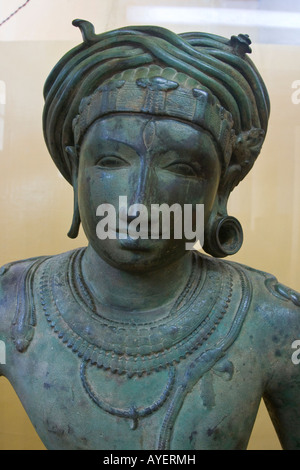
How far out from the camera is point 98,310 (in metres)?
1.51

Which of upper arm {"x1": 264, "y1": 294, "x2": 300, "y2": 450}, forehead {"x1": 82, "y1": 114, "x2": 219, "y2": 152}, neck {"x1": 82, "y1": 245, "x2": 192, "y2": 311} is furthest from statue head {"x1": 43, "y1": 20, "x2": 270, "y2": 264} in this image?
upper arm {"x1": 264, "y1": 294, "x2": 300, "y2": 450}

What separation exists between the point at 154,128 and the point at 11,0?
3.99 ft

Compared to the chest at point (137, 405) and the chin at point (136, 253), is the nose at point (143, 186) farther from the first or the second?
the chest at point (137, 405)

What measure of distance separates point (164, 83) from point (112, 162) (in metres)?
0.24

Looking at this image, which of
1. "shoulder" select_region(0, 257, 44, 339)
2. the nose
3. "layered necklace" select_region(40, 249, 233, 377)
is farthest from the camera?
"shoulder" select_region(0, 257, 44, 339)

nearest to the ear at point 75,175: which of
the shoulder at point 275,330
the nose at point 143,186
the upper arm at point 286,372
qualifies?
the nose at point 143,186

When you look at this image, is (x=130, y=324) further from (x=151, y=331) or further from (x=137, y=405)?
(x=137, y=405)

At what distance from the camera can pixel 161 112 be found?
134 centimetres

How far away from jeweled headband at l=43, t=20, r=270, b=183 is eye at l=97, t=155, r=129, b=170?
0.12 meters

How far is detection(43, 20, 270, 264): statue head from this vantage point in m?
1.35

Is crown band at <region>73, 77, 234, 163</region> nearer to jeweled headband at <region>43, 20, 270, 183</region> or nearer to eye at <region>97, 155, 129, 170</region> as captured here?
jeweled headband at <region>43, 20, 270, 183</region>
